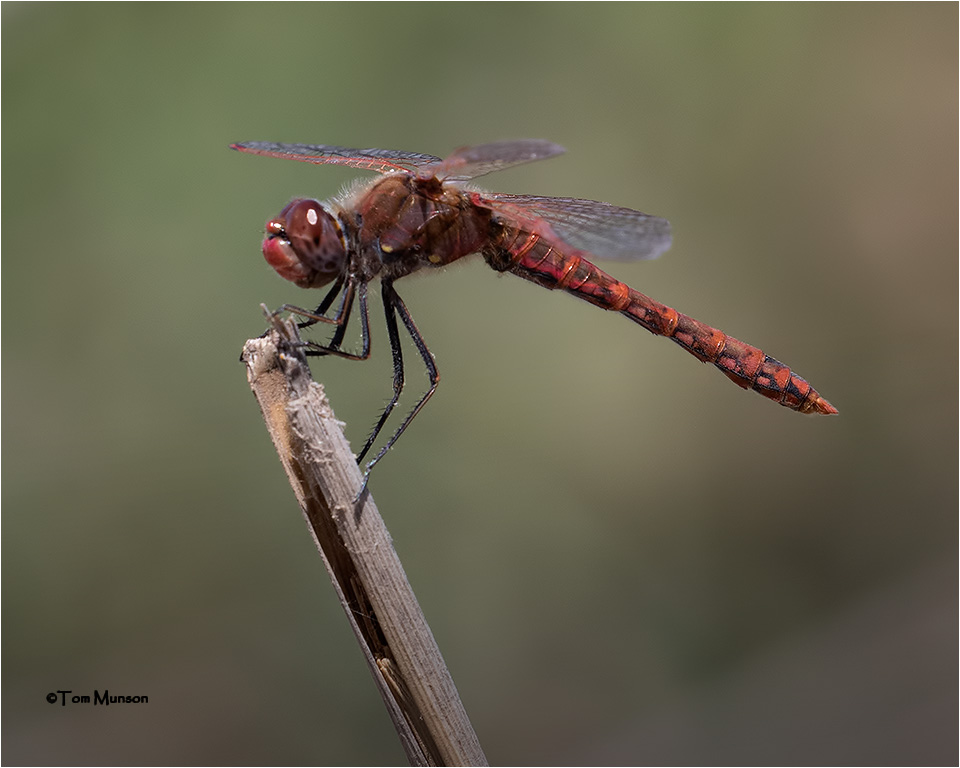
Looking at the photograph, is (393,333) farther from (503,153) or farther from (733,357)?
(733,357)

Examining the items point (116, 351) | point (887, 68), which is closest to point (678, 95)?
point (887, 68)

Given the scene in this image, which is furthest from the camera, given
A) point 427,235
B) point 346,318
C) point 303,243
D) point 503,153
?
point 427,235

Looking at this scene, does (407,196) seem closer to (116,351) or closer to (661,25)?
(116,351)

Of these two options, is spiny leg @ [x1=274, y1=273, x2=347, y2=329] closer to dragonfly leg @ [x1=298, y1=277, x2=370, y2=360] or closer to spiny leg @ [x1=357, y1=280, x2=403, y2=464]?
dragonfly leg @ [x1=298, y1=277, x2=370, y2=360]

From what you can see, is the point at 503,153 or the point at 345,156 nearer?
the point at 503,153

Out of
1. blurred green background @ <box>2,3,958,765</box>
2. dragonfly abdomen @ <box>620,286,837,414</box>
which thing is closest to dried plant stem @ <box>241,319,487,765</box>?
blurred green background @ <box>2,3,958,765</box>

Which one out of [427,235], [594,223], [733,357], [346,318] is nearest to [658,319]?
[733,357]
